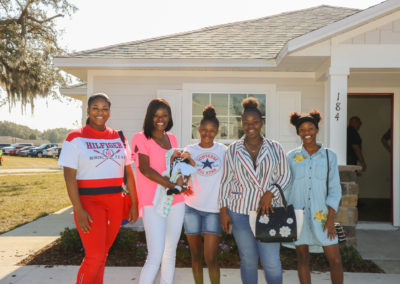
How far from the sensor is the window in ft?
22.8

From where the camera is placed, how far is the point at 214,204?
3.21 meters

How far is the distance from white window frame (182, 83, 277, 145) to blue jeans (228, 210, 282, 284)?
3918mm

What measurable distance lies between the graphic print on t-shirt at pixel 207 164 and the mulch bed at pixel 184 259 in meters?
1.94

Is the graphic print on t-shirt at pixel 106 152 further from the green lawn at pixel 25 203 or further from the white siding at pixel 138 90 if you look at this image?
the green lawn at pixel 25 203

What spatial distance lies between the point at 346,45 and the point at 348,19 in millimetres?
425

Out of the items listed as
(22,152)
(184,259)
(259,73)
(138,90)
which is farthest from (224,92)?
(22,152)

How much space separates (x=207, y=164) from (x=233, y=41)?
472 cm

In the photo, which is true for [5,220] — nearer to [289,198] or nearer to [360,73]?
[289,198]

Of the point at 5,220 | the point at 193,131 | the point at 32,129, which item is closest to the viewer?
the point at 193,131

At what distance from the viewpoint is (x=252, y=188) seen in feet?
9.87

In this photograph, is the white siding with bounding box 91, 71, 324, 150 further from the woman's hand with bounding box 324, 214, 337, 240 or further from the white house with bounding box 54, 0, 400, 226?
the woman's hand with bounding box 324, 214, 337, 240

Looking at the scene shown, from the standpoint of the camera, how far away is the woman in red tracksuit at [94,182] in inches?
110

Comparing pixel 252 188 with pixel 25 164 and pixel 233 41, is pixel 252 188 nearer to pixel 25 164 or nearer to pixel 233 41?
pixel 233 41

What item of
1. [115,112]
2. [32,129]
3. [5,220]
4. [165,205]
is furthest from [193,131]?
[32,129]
